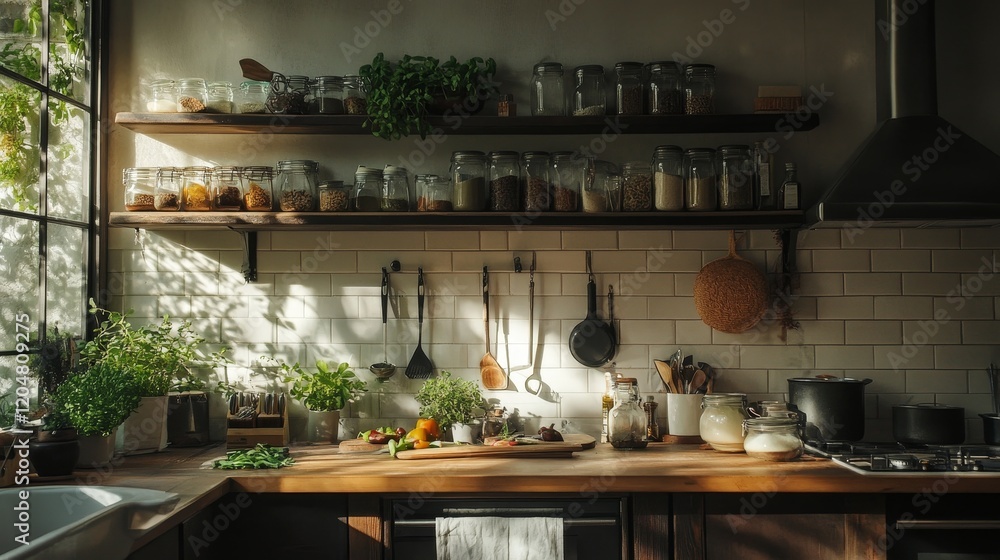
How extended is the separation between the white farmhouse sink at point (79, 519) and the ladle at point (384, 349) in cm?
140

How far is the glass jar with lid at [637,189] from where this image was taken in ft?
10.7

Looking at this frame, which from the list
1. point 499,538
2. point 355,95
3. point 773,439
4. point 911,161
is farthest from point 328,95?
point 911,161

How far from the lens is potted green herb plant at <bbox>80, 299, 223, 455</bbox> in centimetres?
315

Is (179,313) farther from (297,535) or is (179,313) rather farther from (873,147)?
(873,147)

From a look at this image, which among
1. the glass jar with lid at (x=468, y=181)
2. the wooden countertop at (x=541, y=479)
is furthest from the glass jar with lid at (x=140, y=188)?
the glass jar with lid at (x=468, y=181)

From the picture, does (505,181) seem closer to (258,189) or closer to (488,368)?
(488,368)

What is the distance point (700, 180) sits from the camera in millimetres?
3252

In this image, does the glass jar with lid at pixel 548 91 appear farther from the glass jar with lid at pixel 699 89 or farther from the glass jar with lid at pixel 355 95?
the glass jar with lid at pixel 355 95

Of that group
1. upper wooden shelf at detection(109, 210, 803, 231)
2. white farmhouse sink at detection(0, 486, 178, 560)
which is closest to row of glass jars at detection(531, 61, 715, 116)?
upper wooden shelf at detection(109, 210, 803, 231)

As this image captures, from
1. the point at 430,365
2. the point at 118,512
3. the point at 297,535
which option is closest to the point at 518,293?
the point at 430,365

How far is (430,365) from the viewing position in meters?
3.51

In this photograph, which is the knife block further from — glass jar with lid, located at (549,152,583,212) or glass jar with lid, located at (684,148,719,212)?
glass jar with lid, located at (684,148,719,212)

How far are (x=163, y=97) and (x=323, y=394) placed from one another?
4.65 ft

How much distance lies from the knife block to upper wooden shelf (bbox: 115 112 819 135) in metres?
1.20
